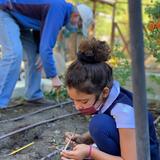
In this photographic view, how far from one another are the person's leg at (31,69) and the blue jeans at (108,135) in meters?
2.60

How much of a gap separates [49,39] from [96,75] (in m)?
2.05

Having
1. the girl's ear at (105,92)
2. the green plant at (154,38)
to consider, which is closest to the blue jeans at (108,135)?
the girl's ear at (105,92)

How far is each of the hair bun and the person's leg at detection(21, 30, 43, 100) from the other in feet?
8.24

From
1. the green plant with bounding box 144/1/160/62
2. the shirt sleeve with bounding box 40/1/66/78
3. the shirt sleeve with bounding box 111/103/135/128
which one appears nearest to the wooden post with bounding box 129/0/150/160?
the shirt sleeve with bounding box 111/103/135/128

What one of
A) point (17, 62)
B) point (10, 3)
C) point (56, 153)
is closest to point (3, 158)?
point (56, 153)

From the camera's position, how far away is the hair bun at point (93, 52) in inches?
119

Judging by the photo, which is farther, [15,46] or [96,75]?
[15,46]

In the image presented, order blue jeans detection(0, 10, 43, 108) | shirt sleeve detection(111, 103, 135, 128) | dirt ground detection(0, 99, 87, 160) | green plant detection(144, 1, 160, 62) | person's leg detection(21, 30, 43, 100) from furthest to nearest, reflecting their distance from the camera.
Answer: person's leg detection(21, 30, 43, 100) < blue jeans detection(0, 10, 43, 108) < green plant detection(144, 1, 160, 62) < dirt ground detection(0, 99, 87, 160) < shirt sleeve detection(111, 103, 135, 128)

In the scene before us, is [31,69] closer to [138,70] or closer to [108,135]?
[108,135]

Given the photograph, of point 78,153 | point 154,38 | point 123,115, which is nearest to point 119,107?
point 123,115

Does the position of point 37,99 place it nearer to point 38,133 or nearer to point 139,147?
point 38,133

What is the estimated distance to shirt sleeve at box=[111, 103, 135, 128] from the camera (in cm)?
291

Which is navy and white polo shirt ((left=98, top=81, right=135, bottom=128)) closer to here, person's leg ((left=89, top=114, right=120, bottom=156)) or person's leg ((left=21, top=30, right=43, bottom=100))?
person's leg ((left=89, top=114, right=120, bottom=156))

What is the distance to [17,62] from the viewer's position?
513cm
